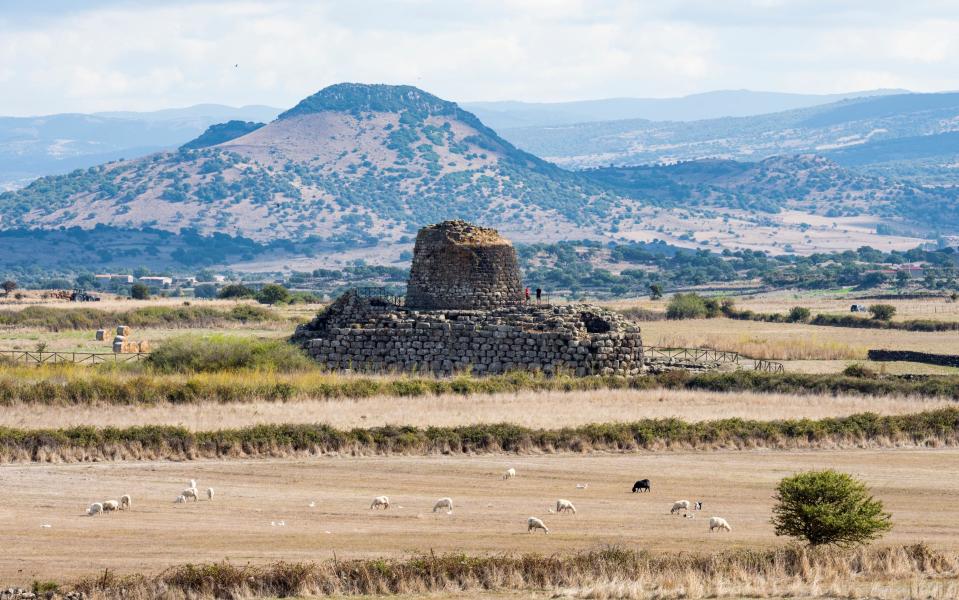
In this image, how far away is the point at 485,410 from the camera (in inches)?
1332

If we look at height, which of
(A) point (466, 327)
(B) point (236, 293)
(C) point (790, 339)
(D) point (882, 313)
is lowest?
(B) point (236, 293)

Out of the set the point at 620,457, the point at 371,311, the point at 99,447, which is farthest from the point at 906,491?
the point at 371,311

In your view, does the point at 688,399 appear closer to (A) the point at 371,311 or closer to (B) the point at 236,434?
(A) the point at 371,311

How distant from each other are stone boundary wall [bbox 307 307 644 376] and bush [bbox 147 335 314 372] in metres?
1.30

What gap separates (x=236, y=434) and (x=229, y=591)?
10.7m

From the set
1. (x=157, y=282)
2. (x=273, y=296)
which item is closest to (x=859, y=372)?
(x=273, y=296)

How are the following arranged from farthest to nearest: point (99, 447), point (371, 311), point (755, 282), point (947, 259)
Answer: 1. point (947, 259)
2. point (755, 282)
3. point (371, 311)
4. point (99, 447)

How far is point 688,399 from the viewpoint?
3653cm

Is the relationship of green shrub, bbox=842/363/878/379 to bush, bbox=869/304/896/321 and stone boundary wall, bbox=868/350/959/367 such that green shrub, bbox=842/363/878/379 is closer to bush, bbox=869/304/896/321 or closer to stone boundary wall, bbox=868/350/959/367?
stone boundary wall, bbox=868/350/959/367

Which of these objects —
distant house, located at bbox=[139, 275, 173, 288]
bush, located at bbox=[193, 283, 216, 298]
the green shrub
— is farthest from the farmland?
distant house, located at bbox=[139, 275, 173, 288]

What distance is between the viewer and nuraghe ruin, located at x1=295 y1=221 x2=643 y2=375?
1561 inches

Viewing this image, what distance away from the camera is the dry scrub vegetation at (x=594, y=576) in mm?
18531

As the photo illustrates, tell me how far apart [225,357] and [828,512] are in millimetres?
22151

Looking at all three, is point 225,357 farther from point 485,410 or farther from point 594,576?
point 594,576
